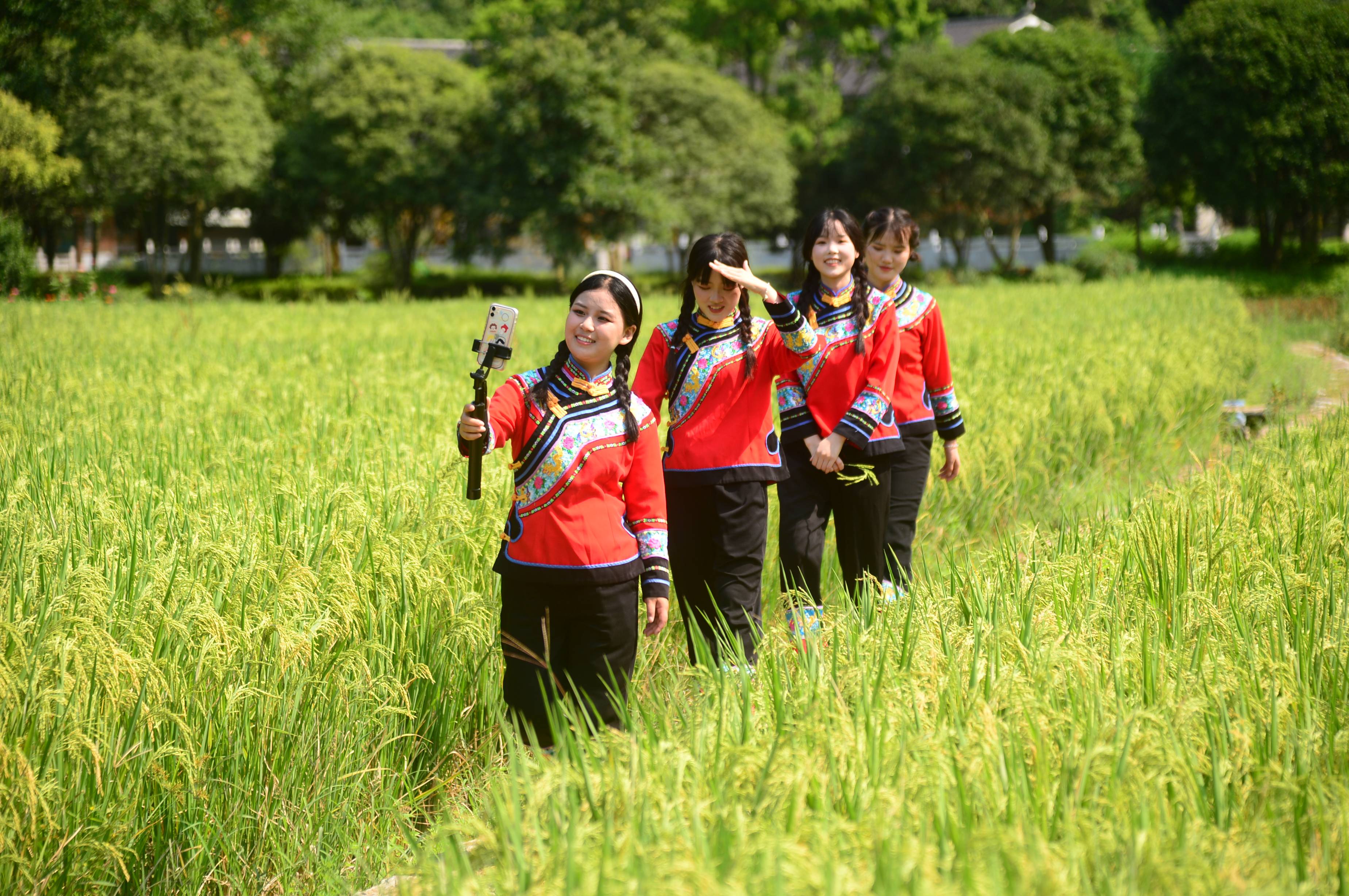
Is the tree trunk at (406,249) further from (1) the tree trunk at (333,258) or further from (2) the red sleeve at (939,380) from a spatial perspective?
(2) the red sleeve at (939,380)

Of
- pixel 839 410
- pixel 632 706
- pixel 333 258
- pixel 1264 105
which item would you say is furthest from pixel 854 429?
pixel 333 258

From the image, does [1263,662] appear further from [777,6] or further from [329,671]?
[777,6]

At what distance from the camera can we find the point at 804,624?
130 inches

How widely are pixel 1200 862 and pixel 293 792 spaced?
6.87 ft

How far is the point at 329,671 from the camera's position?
2.88 m

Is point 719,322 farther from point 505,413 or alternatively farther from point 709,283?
point 505,413

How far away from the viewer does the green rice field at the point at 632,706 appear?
178cm

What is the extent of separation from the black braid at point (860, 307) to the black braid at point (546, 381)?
1.29 metres

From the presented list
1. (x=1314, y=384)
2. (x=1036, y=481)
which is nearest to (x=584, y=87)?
(x=1314, y=384)

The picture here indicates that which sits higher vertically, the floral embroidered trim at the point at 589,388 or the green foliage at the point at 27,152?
the green foliage at the point at 27,152

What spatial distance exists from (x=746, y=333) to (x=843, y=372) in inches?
18.3

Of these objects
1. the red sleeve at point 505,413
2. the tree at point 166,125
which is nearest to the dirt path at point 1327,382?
the red sleeve at point 505,413

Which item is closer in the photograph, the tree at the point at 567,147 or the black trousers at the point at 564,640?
the black trousers at the point at 564,640

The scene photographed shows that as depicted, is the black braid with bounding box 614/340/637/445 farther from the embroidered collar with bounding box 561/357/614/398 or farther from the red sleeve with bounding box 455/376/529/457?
the red sleeve with bounding box 455/376/529/457
